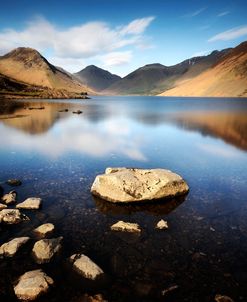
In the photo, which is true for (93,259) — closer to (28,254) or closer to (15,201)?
(28,254)

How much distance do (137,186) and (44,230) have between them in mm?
5857

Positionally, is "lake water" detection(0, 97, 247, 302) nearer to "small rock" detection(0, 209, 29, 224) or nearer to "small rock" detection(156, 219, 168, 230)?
"small rock" detection(156, 219, 168, 230)

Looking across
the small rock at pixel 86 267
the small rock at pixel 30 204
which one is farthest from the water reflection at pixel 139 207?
the small rock at pixel 86 267

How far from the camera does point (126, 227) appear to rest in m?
13.1

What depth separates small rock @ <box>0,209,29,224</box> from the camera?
13.3 meters

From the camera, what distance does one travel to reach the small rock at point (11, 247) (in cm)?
1100

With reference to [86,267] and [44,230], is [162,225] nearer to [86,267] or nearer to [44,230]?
[86,267]

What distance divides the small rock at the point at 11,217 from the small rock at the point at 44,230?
133 centimetres

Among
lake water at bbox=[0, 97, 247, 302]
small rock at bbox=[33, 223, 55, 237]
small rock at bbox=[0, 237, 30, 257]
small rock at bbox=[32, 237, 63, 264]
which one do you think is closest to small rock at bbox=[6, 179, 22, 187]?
lake water at bbox=[0, 97, 247, 302]

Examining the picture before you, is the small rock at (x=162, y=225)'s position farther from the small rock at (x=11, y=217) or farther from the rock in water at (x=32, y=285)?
the small rock at (x=11, y=217)

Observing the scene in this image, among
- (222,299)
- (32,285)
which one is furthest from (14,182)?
(222,299)

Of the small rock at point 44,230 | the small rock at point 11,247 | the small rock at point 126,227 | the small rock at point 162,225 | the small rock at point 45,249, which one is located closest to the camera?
the small rock at point 45,249

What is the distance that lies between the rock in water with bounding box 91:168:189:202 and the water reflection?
30cm

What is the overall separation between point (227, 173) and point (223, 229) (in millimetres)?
9643
